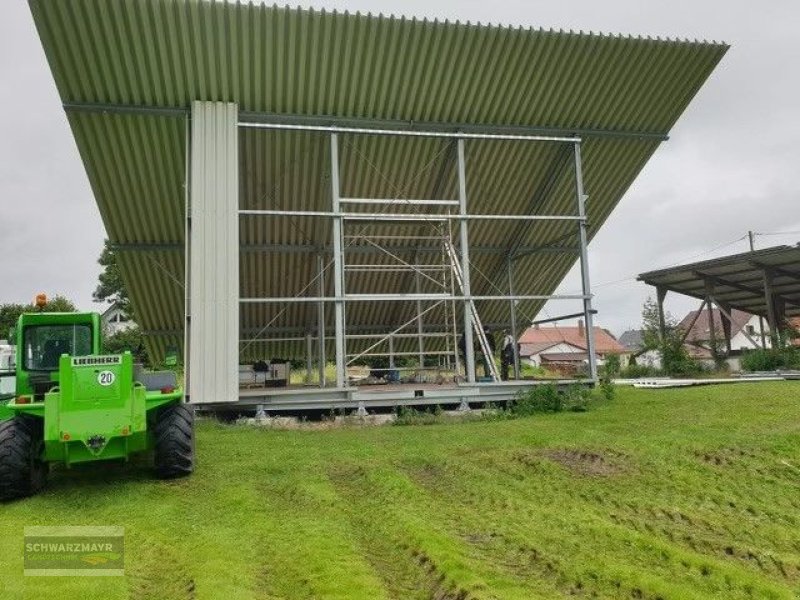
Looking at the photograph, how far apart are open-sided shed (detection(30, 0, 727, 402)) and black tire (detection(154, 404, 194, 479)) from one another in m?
3.97

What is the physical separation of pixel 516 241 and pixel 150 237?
8801mm

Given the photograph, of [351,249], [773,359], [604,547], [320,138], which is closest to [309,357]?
[351,249]

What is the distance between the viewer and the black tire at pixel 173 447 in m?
6.99

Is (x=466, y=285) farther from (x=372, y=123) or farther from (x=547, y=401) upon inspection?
(x=372, y=123)

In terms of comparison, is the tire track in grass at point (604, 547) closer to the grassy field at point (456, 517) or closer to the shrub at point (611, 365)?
the grassy field at point (456, 517)

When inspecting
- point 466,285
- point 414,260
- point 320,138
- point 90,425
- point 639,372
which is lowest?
point 90,425

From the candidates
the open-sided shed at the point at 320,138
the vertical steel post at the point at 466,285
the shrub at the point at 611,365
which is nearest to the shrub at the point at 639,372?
the shrub at the point at 611,365

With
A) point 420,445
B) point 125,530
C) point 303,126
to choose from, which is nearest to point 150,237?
point 303,126

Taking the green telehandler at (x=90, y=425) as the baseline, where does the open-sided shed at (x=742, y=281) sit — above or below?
above

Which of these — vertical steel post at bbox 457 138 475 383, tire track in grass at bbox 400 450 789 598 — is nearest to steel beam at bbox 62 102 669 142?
vertical steel post at bbox 457 138 475 383

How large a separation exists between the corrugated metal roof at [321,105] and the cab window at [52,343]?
4720 mm

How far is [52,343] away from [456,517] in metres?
5.90

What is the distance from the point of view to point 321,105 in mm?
12391

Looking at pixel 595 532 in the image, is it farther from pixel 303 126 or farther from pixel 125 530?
pixel 303 126
